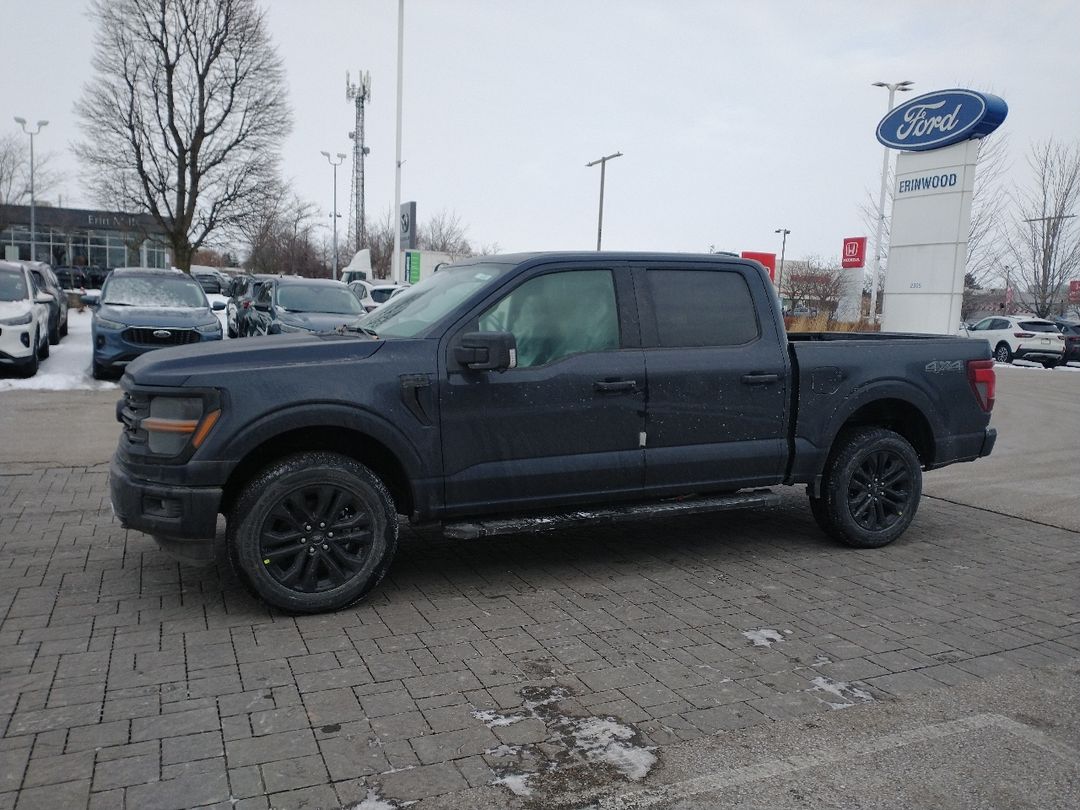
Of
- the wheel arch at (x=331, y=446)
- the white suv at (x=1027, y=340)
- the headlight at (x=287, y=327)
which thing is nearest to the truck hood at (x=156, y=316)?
the headlight at (x=287, y=327)

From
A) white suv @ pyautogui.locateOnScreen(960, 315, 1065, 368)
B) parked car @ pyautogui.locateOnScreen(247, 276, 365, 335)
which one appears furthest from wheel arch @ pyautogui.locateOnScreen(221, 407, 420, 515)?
white suv @ pyautogui.locateOnScreen(960, 315, 1065, 368)

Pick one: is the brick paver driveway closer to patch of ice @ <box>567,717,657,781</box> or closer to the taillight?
patch of ice @ <box>567,717,657,781</box>

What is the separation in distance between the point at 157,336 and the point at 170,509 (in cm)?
985

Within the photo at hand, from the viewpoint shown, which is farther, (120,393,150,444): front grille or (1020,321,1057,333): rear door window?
(1020,321,1057,333): rear door window

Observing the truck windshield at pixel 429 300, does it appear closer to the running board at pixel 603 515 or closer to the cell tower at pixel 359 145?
the running board at pixel 603 515

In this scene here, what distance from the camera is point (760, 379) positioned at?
222 inches

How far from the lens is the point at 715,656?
4.25 meters

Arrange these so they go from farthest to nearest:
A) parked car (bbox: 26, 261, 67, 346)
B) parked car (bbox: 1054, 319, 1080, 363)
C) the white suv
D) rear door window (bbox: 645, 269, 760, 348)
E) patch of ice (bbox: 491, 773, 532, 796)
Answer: parked car (bbox: 1054, 319, 1080, 363) < the white suv < parked car (bbox: 26, 261, 67, 346) < rear door window (bbox: 645, 269, 760, 348) < patch of ice (bbox: 491, 773, 532, 796)

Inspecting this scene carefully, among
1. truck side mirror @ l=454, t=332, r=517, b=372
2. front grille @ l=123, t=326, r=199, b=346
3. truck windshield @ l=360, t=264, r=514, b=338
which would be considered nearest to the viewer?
truck side mirror @ l=454, t=332, r=517, b=372

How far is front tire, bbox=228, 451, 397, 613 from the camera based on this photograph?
450 centimetres

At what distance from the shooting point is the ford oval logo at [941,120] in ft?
52.7

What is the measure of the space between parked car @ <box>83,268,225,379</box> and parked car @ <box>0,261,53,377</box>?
0.80 m

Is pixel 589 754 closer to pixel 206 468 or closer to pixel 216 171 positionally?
pixel 206 468

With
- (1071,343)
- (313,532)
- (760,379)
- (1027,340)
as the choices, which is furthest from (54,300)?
(1071,343)
